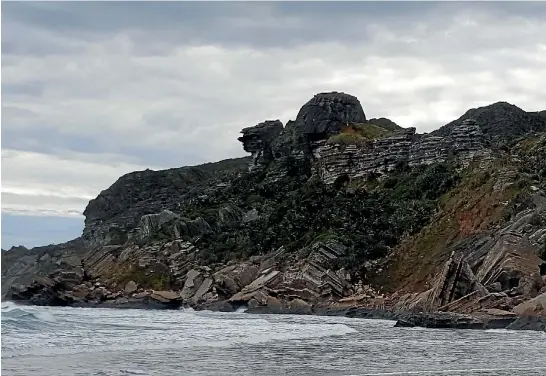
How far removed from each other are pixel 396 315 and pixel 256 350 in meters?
27.6

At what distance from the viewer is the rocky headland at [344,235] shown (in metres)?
55.6

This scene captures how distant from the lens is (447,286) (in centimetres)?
5350

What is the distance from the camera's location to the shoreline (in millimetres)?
42656

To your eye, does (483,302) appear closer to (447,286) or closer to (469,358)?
(447,286)

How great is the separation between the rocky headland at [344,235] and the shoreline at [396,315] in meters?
0.14

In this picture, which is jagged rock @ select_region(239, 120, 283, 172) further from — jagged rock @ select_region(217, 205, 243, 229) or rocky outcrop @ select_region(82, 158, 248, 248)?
jagged rock @ select_region(217, 205, 243, 229)

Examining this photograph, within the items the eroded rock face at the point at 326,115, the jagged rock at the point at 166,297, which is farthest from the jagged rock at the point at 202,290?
the eroded rock face at the point at 326,115

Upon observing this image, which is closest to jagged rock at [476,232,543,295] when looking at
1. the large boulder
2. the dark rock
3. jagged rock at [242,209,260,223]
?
the dark rock

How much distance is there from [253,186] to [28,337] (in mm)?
87578

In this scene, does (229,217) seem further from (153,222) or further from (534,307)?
(534,307)

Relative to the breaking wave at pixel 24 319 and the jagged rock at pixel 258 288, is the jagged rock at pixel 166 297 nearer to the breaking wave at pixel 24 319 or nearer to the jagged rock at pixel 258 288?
the jagged rock at pixel 258 288

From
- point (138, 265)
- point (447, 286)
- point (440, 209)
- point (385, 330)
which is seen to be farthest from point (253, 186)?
point (385, 330)

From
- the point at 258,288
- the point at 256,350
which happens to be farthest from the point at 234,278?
the point at 256,350

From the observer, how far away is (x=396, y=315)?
56375 millimetres
